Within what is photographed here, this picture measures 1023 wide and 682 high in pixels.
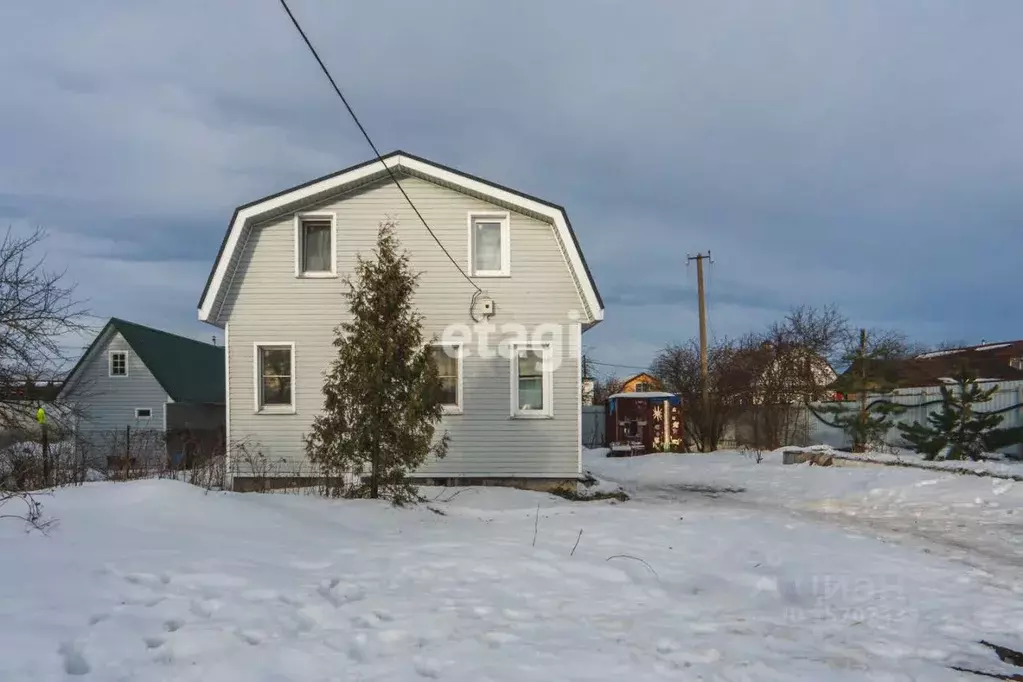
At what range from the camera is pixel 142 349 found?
103ft

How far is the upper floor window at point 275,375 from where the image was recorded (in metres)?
14.4

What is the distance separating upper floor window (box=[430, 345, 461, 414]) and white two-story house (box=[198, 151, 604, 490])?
0.02 meters

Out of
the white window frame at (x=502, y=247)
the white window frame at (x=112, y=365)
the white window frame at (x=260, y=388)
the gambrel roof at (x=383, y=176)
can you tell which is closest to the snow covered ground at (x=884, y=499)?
the gambrel roof at (x=383, y=176)

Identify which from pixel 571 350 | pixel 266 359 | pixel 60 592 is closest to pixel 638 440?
pixel 571 350

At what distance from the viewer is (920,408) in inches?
861

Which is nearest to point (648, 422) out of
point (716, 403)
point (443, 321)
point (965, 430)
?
point (716, 403)

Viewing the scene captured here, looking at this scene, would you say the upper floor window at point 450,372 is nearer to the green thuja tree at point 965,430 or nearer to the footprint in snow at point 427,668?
the footprint in snow at point 427,668

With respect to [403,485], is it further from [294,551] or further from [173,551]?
[173,551]

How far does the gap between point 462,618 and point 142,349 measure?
30.8 metres

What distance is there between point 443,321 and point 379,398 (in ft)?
16.1

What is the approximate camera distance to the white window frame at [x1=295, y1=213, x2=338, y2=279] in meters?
14.4

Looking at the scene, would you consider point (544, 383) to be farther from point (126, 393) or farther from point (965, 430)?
point (126, 393)

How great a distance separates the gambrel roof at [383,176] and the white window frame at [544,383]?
3.86ft

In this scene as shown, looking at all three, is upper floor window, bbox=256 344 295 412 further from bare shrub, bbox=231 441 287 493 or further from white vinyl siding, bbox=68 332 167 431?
white vinyl siding, bbox=68 332 167 431
